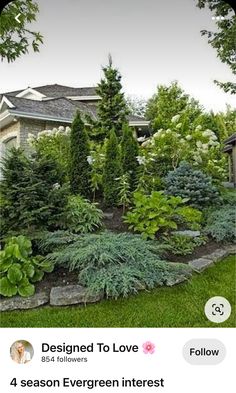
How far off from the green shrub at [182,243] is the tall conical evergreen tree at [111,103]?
2.86 feet

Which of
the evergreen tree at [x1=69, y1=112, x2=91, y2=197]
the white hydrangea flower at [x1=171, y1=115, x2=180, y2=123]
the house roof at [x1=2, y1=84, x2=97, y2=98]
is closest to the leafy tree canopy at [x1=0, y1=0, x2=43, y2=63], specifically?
the house roof at [x1=2, y1=84, x2=97, y2=98]

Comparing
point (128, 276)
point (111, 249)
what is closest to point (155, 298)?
point (128, 276)

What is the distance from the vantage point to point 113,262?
204 centimetres

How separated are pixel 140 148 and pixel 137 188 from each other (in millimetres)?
422

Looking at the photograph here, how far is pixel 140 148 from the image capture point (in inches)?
110

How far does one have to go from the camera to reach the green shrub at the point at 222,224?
1.95m

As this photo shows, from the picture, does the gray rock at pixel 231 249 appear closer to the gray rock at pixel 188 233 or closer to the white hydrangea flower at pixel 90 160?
the gray rock at pixel 188 233

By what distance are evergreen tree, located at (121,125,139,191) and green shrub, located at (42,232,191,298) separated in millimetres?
650

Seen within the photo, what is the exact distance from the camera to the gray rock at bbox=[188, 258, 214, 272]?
6.30 ft

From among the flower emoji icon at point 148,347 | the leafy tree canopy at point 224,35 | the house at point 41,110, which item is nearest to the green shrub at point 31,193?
the house at point 41,110

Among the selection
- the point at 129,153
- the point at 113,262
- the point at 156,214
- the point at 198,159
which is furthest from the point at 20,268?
the point at 198,159

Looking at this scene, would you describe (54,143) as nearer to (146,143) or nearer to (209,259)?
(146,143)

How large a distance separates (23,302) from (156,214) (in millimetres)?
1014

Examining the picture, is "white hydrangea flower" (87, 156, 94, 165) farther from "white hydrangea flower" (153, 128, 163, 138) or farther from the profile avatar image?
the profile avatar image
